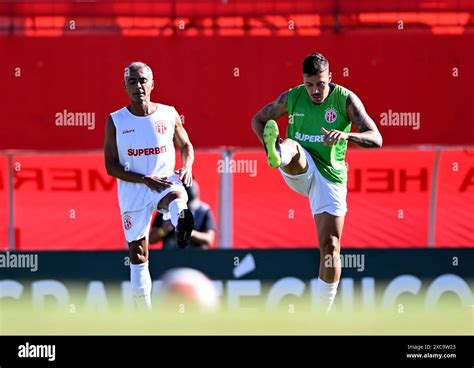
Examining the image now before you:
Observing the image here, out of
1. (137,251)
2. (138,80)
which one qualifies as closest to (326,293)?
(137,251)

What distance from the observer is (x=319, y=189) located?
352 inches

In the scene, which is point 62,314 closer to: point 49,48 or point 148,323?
point 148,323

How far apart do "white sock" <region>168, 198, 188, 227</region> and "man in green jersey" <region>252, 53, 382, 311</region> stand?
0.72 metres

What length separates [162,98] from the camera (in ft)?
38.6

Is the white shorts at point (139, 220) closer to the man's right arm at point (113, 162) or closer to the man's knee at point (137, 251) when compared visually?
the man's knee at point (137, 251)

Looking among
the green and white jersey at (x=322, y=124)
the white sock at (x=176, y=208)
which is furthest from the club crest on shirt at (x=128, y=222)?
the green and white jersey at (x=322, y=124)

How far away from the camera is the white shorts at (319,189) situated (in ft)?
29.2

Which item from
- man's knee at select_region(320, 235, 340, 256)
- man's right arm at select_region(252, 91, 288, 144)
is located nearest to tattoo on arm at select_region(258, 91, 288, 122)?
man's right arm at select_region(252, 91, 288, 144)

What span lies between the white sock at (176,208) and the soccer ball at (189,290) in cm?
146

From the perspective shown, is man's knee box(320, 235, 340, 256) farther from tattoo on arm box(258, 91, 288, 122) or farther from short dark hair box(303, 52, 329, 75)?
short dark hair box(303, 52, 329, 75)

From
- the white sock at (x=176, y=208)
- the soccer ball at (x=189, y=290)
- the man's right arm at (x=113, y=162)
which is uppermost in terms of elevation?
the man's right arm at (x=113, y=162)

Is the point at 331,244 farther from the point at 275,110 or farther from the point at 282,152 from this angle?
the point at 275,110
